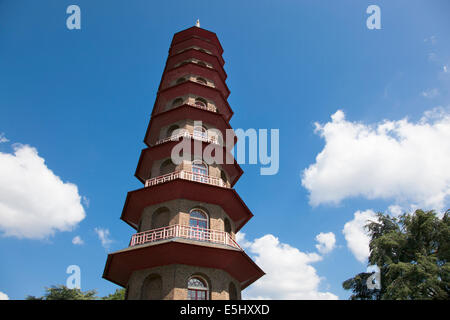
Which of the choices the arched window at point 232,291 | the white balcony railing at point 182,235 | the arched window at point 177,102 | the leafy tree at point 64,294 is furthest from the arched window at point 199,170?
the leafy tree at point 64,294

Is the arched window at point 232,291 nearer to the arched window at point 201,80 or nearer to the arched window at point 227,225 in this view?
the arched window at point 227,225

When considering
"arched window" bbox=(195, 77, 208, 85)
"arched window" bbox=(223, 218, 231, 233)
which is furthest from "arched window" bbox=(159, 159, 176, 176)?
"arched window" bbox=(195, 77, 208, 85)

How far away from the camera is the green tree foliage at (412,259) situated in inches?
861

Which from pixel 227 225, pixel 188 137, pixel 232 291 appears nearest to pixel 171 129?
pixel 188 137

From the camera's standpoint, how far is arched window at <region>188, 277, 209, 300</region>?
534 inches

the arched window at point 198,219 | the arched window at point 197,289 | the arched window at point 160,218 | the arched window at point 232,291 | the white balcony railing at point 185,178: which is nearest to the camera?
the arched window at point 197,289

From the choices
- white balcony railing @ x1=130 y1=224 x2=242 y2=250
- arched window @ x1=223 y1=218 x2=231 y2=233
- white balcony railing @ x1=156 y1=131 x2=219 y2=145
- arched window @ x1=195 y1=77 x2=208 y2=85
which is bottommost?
white balcony railing @ x1=130 y1=224 x2=242 y2=250

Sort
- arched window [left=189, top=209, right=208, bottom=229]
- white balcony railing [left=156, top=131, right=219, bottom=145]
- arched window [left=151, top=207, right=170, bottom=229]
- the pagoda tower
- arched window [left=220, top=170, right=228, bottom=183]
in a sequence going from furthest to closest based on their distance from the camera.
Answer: arched window [left=220, top=170, right=228, bottom=183]
white balcony railing [left=156, top=131, right=219, bottom=145]
arched window [left=151, top=207, right=170, bottom=229]
arched window [left=189, top=209, right=208, bottom=229]
the pagoda tower

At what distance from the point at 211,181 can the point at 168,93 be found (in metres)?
9.40

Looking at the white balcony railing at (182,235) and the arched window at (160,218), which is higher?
the arched window at (160,218)

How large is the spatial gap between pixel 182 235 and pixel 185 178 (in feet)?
11.4

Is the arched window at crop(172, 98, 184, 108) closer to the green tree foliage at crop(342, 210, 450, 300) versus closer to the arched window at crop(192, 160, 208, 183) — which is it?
the arched window at crop(192, 160, 208, 183)

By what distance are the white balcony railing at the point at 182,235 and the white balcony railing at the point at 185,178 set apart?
2.85 metres
